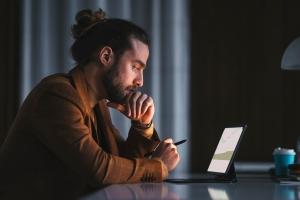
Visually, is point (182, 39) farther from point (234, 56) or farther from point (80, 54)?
point (80, 54)

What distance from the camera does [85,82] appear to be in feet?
6.28

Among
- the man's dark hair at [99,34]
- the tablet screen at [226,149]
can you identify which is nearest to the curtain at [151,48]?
the tablet screen at [226,149]

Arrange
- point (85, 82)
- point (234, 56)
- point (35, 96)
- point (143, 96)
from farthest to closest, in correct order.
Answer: point (234, 56)
point (143, 96)
point (85, 82)
point (35, 96)

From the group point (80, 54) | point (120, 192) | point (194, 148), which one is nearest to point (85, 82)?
point (80, 54)

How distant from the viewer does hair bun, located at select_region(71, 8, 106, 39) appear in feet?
6.57

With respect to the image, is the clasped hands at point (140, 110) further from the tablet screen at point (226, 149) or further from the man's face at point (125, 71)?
the tablet screen at point (226, 149)

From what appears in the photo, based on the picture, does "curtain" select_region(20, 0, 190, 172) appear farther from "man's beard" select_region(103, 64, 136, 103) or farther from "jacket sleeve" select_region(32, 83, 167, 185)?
"jacket sleeve" select_region(32, 83, 167, 185)

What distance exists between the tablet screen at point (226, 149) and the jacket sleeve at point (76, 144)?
12.7 inches

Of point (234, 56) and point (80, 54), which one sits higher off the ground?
point (80, 54)

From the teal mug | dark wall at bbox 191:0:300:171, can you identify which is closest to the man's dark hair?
the teal mug

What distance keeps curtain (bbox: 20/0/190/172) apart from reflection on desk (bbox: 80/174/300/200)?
219 cm

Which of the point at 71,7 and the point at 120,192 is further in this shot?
the point at 71,7

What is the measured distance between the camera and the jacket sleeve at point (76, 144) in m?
1.66

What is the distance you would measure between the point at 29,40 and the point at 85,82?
243 cm
